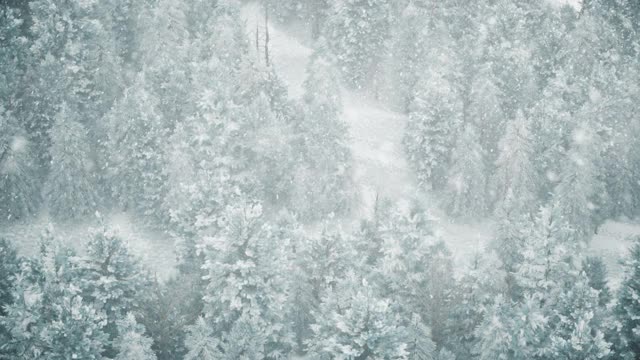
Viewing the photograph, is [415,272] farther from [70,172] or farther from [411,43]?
[70,172]

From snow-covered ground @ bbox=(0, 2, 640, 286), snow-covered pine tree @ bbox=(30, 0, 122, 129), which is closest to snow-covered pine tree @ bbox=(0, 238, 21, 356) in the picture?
snow-covered ground @ bbox=(0, 2, 640, 286)

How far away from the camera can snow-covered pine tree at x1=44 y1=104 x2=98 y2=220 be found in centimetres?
3553

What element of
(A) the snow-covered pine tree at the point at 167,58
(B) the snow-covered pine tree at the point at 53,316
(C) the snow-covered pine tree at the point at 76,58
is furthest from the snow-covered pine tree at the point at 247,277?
(C) the snow-covered pine tree at the point at 76,58

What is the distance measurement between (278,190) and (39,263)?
16602 millimetres

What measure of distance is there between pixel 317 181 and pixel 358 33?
1601cm

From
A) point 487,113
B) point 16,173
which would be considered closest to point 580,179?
point 487,113

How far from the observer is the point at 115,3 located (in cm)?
4344

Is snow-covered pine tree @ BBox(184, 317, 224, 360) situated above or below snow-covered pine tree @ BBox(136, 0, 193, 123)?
below

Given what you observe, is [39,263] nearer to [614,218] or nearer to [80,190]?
[80,190]

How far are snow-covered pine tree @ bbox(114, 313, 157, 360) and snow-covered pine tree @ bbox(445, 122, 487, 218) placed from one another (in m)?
25.1

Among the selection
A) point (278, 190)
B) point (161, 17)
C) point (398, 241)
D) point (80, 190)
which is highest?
point (161, 17)

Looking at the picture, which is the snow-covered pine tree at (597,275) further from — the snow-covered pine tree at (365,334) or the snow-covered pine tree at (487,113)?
the snow-covered pine tree at (487,113)

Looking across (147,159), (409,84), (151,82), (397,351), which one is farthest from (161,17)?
(397,351)

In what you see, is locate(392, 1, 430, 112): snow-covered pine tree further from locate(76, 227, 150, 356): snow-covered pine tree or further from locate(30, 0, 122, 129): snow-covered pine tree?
locate(76, 227, 150, 356): snow-covered pine tree
